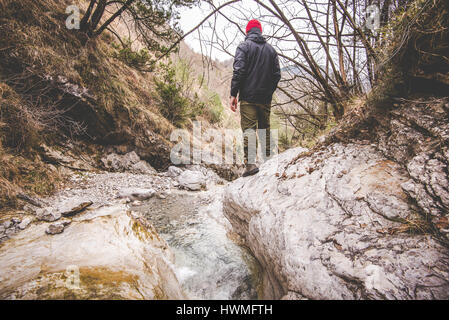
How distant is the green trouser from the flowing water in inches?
49.8

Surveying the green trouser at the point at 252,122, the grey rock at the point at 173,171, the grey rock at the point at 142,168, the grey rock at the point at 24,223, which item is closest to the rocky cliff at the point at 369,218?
the green trouser at the point at 252,122

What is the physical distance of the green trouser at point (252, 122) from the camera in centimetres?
305

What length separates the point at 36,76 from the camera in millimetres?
3568

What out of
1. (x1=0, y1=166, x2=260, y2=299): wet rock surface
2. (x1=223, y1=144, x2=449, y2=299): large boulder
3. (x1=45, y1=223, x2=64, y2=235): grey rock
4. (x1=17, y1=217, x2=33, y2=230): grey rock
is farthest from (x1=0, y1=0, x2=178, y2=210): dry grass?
(x1=223, y1=144, x2=449, y2=299): large boulder

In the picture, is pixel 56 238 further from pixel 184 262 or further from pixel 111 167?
pixel 111 167

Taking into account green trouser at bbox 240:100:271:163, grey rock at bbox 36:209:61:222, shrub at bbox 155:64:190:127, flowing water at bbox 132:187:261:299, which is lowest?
flowing water at bbox 132:187:261:299

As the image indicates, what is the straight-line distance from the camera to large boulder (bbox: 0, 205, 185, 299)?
1.28m

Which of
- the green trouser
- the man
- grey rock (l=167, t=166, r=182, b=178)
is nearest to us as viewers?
the man

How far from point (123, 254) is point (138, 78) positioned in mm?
5849

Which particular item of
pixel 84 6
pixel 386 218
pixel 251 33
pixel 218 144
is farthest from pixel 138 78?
pixel 386 218

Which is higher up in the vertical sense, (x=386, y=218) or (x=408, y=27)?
(x=408, y=27)

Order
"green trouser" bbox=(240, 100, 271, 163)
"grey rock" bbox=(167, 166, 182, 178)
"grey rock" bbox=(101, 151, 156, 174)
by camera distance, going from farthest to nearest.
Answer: "grey rock" bbox=(167, 166, 182, 178) → "grey rock" bbox=(101, 151, 156, 174) → "green trouser" bbox=(240, 100, 271, 163)

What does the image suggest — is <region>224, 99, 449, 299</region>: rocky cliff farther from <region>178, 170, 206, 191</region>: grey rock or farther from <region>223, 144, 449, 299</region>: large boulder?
<region>178, 170, 206, 191</region>: grey rock

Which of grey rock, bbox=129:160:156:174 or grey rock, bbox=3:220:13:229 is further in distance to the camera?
grey rock, bbox=129:160:156:174
